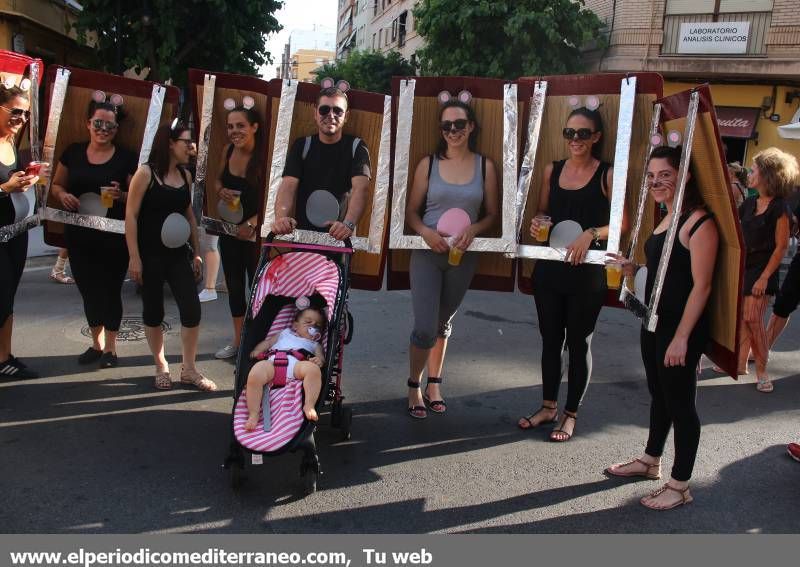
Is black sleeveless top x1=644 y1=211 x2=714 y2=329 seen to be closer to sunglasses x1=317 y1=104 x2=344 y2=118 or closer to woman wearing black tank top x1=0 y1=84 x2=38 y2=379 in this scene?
sunglasses x1=317 y1=104 x2=344 y2=118

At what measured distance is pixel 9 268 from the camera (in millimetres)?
4648

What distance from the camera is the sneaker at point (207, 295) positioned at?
24.3 ft

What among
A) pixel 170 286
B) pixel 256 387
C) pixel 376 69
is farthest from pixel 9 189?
pixel 376 69

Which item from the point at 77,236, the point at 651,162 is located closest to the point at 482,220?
the point at 651,162

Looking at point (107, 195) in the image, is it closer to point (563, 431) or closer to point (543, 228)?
point (543, 228)

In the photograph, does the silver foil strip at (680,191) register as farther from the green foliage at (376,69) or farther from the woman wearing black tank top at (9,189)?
the green foliage at (376,69)

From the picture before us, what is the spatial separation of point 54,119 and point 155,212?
3.64 ft

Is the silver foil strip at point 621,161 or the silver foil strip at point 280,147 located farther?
the silver foil strip at point 280,147

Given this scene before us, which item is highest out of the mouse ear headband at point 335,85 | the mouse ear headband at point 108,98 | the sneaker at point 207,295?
the mouse ear headband at point 335,85

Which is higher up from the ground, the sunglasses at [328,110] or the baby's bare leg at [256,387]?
the sunglasses at [328,110]

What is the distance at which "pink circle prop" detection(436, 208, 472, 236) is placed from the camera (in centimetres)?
415

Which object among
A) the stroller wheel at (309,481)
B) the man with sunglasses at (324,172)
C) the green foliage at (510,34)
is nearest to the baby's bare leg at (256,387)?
the stroller wheel at (309,481)

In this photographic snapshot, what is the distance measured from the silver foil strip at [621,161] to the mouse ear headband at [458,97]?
89 centimetres
